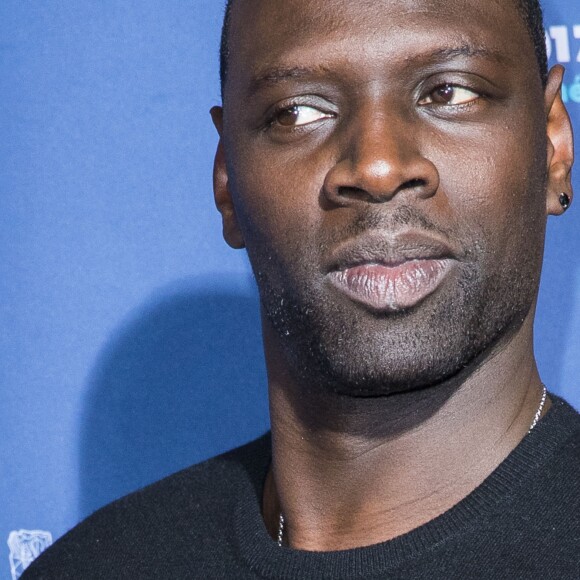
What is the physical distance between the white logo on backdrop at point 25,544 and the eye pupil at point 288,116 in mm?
958

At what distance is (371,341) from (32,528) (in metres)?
0.97

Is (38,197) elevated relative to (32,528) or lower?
elevated

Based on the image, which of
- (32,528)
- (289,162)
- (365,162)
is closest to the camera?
(365,162)

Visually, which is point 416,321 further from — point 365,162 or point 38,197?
point 38,197

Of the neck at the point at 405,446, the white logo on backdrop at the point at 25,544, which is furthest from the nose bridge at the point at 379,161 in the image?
the white logo on backdrop at the point at 25,544

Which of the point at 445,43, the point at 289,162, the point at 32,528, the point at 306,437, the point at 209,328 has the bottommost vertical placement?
the point at 32,528

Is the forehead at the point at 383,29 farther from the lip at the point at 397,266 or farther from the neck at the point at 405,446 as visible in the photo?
the neck at the point at 405,446

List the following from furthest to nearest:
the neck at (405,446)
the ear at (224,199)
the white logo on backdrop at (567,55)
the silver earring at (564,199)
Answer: the white logo on backdrop at (567,55) → the ear at (224,199) → the silver earring at (564,199) → the neck at (405,446)

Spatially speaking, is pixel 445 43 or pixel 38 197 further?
pixel 38 197

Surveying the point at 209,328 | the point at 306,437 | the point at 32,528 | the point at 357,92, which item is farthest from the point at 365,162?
the point at 32,528

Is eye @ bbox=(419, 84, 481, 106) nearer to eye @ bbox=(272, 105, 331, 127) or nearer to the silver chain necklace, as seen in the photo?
eye @ bbox=(272, 105, 331, 127)

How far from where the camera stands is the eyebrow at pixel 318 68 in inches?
52.5

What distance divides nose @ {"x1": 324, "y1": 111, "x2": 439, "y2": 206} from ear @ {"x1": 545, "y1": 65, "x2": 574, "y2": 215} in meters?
0.28

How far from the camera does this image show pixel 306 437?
57.5 inches
